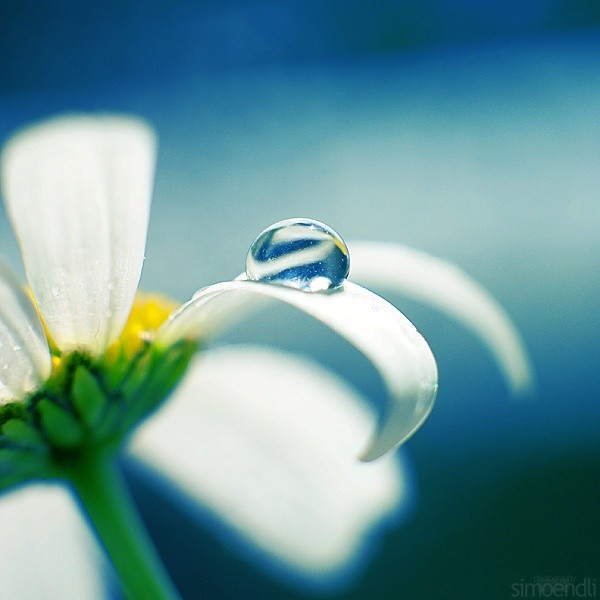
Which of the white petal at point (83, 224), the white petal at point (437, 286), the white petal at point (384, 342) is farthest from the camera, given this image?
the white petal at point (437, 286)

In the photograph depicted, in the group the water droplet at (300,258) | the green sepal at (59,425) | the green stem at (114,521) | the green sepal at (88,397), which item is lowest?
the green stem at (114,521)

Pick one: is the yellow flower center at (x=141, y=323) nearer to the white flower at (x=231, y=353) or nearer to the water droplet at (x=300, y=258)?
the white flower at (x=231, y=353)

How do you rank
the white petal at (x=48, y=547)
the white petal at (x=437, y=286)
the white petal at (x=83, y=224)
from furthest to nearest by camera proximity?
the white petal at (x=48, y=547), the white petal at (x=437, y=286), the white petal at (x=83, y=224)

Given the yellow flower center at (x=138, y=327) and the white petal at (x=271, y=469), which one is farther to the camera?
the white petal at (x=271, y=469)

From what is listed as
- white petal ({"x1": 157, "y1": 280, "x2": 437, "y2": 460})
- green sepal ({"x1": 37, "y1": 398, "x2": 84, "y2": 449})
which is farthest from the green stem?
white petal ({"x1": 157, "y1": 280, "x2": 437, "y2": 460})

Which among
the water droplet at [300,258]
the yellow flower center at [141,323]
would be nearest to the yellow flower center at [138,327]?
the yellow flower center at [141,323]

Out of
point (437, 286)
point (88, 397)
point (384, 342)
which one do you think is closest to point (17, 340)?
point (88, 397)

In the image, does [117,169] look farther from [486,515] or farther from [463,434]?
[463,434]

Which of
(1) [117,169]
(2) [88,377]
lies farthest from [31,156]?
(2) [88,377]
